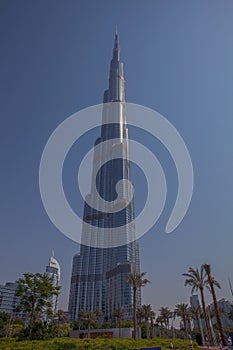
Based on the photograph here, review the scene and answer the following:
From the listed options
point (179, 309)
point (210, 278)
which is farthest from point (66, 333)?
point (210, 278)

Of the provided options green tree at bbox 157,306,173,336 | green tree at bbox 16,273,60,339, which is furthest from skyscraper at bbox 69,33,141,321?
green tree at bbox 16,273,60,339

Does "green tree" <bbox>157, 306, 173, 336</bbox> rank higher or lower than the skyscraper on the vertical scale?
lower

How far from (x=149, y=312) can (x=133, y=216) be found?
372ft

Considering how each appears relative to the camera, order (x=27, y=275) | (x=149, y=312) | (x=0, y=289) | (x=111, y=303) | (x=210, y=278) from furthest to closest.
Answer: (x=0, y=289) < (x=111, y=303) < (x=149, y=312) < (x=27, y=275) < (x=210, y=278)

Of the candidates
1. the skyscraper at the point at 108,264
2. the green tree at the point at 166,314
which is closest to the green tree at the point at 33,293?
the green tree at the point at 166,314

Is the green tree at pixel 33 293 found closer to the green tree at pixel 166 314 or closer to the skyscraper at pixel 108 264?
the green tree at pixel 166 314

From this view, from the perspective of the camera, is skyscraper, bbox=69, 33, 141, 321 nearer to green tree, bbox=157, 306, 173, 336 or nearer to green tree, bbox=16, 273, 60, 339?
green tree, bbox=157, 306, 173, 336

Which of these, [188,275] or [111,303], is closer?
[188,275]

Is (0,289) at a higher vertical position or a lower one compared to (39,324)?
higher

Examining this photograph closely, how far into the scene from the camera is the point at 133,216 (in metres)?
185

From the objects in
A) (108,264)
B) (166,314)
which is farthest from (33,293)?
(108,264)

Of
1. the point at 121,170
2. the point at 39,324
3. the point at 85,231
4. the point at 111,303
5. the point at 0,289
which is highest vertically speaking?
the point at 121,170

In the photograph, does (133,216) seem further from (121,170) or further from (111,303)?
(111,303)

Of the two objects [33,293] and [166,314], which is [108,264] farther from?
[33,293]
